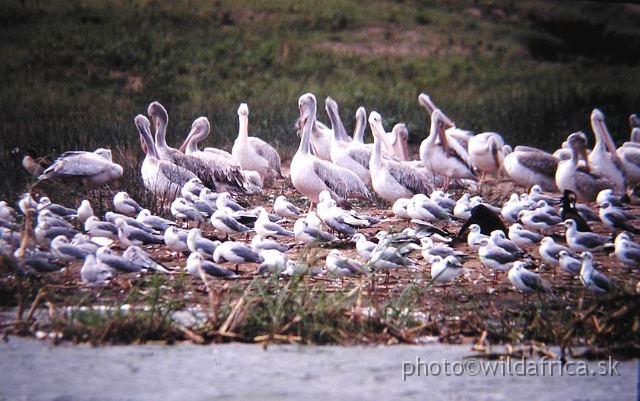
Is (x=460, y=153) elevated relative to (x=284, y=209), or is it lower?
elevated

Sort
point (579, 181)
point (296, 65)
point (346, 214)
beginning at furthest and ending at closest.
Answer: point (296, 65) < point (579, 181) < point (346, 214)

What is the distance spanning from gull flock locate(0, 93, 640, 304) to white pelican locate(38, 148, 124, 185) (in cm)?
2

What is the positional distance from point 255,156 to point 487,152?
10.9 ft

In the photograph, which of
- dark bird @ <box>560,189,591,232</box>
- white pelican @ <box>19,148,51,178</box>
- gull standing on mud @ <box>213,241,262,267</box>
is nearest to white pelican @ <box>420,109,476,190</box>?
dark bird @ <box>560,189,591,232</box>

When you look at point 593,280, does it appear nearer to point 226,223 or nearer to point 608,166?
point 226,223

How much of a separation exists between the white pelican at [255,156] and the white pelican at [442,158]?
7.01 feet

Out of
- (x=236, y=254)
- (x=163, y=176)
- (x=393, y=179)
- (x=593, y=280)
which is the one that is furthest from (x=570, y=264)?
(x=163, y=176)

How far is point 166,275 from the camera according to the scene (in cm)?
830

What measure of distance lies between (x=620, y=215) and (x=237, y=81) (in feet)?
50.9

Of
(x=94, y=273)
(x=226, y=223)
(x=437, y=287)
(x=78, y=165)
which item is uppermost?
(x=78, y=165)

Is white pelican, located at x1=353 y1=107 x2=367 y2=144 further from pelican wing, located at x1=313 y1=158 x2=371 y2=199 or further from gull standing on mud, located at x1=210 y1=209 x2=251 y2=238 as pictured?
gull standing on mud, located at x1=210 y1=209 x2=251 y2=238

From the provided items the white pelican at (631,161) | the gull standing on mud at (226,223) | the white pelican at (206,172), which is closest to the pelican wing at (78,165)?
the white pelican at (206,172)

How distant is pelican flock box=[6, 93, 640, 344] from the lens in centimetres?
806

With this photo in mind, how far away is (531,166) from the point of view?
1320 cm
